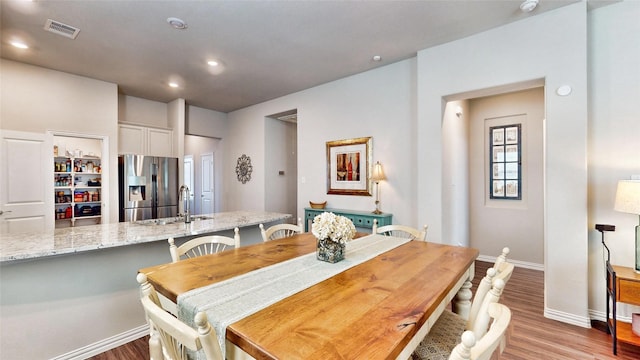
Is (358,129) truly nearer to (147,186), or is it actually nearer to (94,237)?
(94,237)

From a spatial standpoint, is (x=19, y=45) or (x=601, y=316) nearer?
(x=601, y=316)

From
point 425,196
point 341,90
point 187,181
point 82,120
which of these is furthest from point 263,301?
point 187,181

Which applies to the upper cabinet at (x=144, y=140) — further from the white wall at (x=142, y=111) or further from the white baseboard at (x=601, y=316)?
the white baseboard at (x=601, y=316)

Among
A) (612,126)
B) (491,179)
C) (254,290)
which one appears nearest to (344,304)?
(254,290)

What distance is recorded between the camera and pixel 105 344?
214 centimetres

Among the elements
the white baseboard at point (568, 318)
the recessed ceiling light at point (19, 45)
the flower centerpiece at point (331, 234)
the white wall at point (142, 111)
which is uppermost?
the recessed ceiling light at point (19, 45)

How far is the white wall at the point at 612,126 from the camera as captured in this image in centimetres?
241

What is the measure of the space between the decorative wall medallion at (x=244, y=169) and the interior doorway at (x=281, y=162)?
516 millimetres

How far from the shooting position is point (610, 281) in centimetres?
223

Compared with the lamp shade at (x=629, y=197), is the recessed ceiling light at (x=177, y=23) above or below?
above

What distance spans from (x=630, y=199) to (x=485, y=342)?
7.52 ft

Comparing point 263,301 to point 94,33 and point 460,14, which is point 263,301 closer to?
point 460,14

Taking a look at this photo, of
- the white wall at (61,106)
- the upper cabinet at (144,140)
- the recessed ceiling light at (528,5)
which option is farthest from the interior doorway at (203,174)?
the recessed ceiling light at (528,5)

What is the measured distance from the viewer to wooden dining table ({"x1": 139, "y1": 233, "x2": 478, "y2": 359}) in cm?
86
